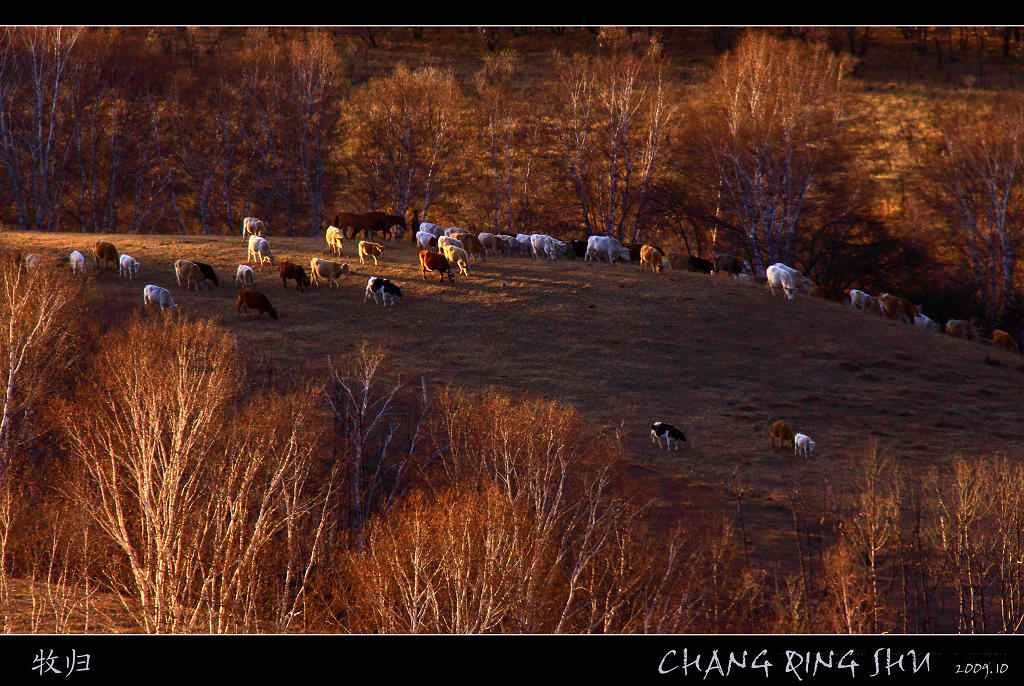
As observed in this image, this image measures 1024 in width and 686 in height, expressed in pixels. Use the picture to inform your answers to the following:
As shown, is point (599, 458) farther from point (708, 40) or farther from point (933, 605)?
point (708, 40)

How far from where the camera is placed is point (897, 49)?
316 feet

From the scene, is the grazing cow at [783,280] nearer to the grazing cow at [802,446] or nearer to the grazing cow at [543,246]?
the grazing cow at [543,246]

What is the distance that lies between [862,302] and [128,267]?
29.7m

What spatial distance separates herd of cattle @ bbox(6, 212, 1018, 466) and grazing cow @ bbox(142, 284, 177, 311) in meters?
0.03

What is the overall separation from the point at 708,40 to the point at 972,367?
237 ft

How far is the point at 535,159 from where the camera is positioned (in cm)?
6444

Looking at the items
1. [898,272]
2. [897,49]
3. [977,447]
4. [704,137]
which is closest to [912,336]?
[977,447]

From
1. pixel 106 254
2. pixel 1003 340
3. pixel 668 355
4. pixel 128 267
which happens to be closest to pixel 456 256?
pixel 668 355

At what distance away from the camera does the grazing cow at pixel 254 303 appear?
32.8 meters

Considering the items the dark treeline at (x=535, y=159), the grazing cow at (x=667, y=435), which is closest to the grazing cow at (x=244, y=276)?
the grazing cow at (x=667, y=435)

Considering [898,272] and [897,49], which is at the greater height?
[897,49]

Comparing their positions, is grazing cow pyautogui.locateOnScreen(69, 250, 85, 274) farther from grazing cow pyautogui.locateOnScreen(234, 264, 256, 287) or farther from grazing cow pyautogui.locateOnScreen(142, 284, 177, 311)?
grazing cow pyautogui.locateOnScreen(234, 264, 256, 287)

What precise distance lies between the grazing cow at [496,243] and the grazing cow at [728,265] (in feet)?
32.9

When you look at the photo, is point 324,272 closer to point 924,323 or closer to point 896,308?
point 896,308
